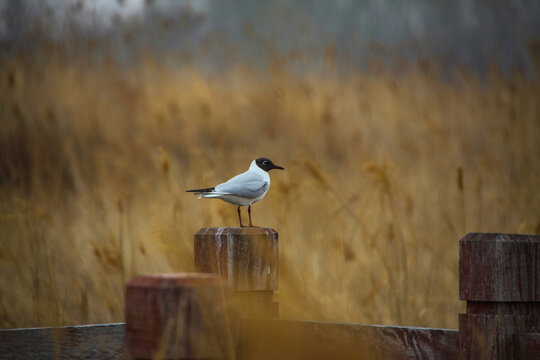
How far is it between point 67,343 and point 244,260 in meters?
0.42

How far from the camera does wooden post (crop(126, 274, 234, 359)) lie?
0.81m

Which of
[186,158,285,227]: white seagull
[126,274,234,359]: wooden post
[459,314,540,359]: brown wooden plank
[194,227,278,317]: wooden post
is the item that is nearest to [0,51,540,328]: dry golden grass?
[186,158,285,227]: white seagull

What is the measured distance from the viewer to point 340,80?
3.72 m

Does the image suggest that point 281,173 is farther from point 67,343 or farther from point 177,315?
point 177,315

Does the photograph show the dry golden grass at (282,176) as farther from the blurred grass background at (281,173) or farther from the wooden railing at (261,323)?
the wooden railing at (261,323)

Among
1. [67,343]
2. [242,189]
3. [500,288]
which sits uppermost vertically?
[242,189]

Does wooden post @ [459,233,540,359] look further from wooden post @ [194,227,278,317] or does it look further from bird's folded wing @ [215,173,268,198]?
bird's folded wing @ [215,173,268,198]

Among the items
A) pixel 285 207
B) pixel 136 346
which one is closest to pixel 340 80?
pixel 285 207

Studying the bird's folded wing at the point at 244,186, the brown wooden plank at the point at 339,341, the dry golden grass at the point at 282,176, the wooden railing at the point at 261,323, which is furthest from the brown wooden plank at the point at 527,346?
the bird's folded wing at the point at 244,186

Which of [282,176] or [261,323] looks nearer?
[261,323]

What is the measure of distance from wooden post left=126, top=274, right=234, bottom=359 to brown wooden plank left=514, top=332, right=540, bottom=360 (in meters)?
0.61

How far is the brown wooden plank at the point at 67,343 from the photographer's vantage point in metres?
1.49

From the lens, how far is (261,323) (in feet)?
4.94

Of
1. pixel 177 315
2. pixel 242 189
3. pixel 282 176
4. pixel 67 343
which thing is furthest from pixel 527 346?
pixel 282 176
